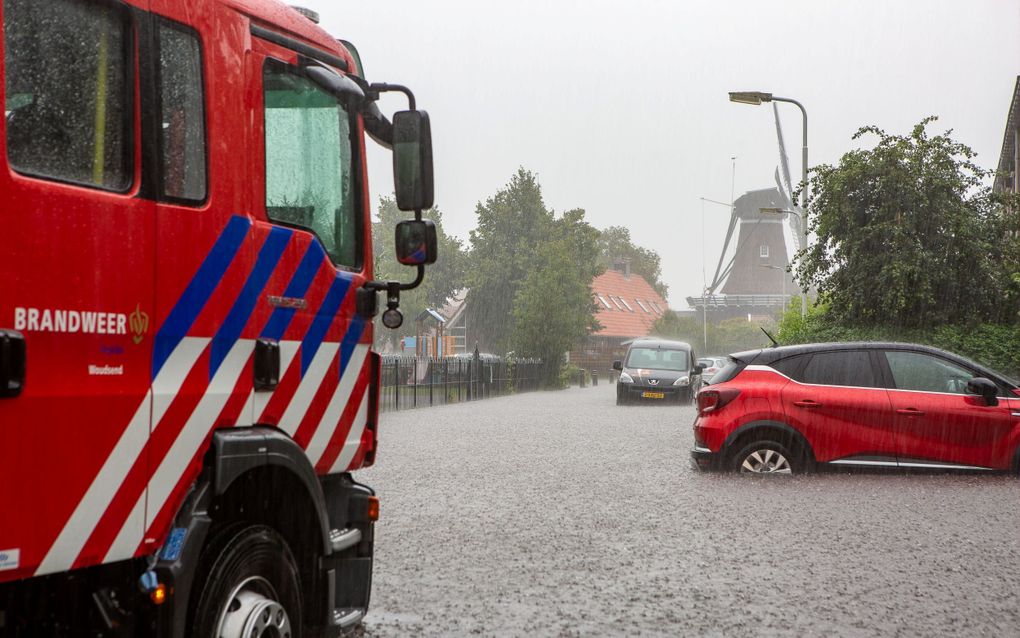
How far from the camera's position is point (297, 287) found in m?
4.47

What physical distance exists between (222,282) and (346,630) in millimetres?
2480

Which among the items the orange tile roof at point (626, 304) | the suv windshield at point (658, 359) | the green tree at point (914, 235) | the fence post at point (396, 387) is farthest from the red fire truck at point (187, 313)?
the orange tile roof at point (626, 304)

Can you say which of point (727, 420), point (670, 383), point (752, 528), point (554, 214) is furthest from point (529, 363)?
point (752, 528)

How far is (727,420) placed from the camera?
1249cm

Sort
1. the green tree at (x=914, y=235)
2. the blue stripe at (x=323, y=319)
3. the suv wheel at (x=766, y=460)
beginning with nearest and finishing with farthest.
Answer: the blue stripe at (x=323, y=319) → the suv wheel at (x=766, y=460) → the green tree at (x=914, y=235)

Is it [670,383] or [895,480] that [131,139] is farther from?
[670,383]

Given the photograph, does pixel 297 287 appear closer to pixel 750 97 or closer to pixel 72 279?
pixel 72 279

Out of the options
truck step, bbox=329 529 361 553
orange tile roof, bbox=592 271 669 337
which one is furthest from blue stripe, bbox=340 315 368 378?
orange tile roof, bbox=592 271 669 337

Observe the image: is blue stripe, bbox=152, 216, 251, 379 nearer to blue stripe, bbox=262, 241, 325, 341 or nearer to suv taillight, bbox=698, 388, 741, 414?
blue stripe, bbox=262, 241, 325, 341

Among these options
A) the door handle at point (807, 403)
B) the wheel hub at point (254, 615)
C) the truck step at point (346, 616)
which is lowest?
the truck step at point (346, 616)

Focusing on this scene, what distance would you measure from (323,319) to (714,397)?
8.41 meters

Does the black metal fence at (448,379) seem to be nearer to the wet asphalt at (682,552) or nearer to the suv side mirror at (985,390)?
the wet asphalt at (682,552)

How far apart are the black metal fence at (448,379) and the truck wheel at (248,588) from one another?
1840 cm

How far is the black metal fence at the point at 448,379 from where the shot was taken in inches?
1108
